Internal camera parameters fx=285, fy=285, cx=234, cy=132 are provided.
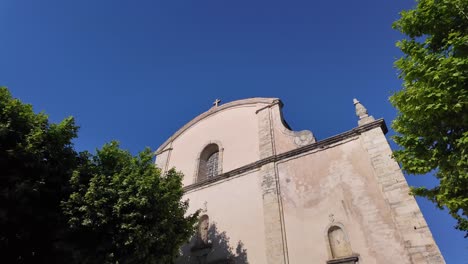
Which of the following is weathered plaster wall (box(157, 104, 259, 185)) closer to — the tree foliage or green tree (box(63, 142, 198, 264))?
green tree (box(63, 142, 198, 264))

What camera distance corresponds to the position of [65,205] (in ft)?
26.8

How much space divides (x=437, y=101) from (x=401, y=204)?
158 inches

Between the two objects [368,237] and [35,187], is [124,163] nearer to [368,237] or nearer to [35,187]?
[35,187]

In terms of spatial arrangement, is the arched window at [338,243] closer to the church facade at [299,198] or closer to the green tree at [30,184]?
the church facade at [299,198]

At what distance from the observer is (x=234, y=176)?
12.7 meters

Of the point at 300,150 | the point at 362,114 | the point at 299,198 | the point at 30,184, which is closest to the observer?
the point at 30,184

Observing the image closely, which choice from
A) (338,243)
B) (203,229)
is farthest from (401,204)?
(203,229)

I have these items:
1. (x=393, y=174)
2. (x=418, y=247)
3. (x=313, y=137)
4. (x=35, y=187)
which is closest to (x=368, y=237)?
(x=418, y=247)

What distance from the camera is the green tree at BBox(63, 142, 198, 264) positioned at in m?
7.76

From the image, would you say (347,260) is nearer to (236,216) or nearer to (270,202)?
(270,202)

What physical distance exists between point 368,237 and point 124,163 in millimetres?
8040

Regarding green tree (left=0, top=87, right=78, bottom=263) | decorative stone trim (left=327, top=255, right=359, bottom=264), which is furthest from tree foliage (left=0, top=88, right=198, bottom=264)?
decorative stone trim (left=327, top=255, right=359, bottom=264)

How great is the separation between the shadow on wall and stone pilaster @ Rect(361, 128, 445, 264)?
17.1 feet

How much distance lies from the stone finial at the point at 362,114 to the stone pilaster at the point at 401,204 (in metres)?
0.50
